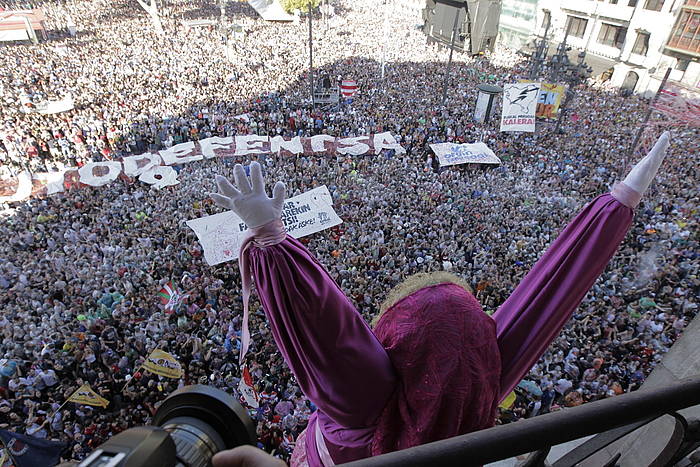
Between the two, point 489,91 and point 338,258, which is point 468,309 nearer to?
point 338,258

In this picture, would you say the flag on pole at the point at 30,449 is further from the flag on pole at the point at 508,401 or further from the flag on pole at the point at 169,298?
the flag on pole at the point at 508,401

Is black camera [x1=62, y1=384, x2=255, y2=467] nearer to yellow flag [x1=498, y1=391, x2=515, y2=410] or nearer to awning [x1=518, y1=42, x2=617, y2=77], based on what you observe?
yellow flag [x1=498, y1=391, x2=515, y2=410]

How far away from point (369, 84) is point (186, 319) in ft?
49.1

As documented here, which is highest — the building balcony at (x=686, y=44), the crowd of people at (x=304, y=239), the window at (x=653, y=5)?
the window at (x=653, y=5)

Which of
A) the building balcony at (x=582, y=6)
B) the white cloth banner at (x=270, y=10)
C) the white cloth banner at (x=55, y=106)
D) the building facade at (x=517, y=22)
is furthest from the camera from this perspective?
the white cloth banner at (x=270, y=10)

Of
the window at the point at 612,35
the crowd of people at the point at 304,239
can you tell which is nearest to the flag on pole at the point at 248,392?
the crowd of people at the point at 304,239

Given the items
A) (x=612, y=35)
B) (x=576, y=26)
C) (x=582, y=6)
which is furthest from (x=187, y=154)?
(x=576, y=26)

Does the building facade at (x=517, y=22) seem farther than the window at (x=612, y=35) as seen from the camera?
Yes

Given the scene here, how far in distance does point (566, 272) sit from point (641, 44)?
1108 inches

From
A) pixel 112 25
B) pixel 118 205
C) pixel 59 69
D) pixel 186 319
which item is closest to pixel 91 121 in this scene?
pixel 118 205

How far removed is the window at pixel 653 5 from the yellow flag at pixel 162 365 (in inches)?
1110

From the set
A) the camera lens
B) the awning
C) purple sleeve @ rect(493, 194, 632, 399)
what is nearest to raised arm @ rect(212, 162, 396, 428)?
the camera lens

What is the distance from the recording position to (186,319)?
7066 millimetres

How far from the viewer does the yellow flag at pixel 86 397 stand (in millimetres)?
5336
